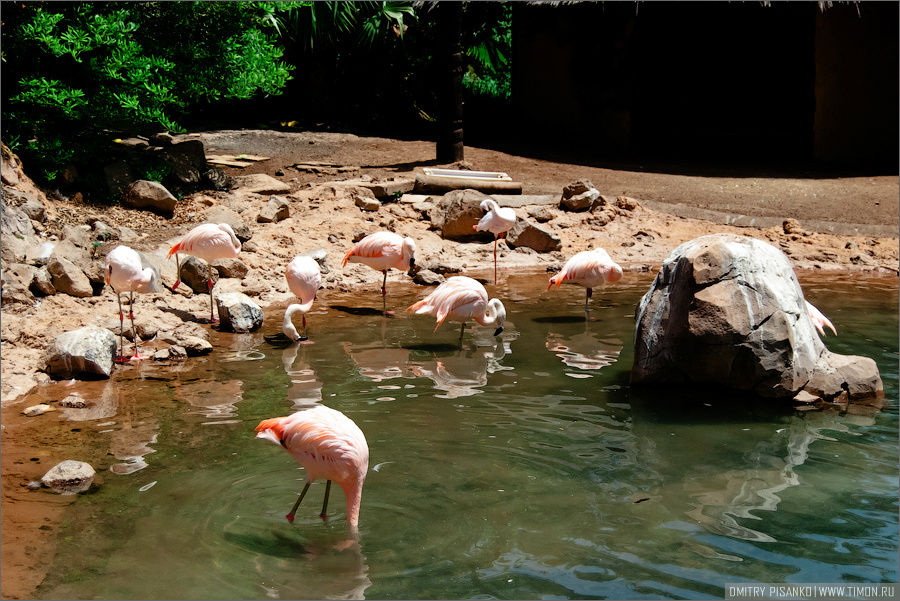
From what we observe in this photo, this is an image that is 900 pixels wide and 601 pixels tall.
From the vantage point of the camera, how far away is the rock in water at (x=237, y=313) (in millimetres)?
7844

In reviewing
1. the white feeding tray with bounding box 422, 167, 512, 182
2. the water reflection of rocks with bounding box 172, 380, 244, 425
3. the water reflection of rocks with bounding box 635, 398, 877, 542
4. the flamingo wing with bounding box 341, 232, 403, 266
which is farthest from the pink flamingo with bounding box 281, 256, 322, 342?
the white feeding tray with bounding box 422, 167, 512, 182

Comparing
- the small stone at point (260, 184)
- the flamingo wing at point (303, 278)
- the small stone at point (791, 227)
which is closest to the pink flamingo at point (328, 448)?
the flamingo wing at point (303, 278)

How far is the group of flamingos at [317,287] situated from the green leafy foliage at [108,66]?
259 centimetres

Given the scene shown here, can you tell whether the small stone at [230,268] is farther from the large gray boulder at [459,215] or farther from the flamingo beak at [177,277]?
the large gray boulder at [459,215]

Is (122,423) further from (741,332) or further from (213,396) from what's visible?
(741,332)

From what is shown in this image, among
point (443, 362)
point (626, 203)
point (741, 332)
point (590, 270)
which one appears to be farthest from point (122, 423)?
point (626, 203)

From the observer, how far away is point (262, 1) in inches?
436

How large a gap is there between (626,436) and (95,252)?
5.79 metres

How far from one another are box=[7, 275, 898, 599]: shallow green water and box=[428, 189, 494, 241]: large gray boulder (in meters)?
3.91

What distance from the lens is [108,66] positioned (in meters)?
9.94

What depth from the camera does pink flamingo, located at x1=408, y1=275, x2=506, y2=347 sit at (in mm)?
7355

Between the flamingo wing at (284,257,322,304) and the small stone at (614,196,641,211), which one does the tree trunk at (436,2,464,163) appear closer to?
the small stone at (614,196,641,211)

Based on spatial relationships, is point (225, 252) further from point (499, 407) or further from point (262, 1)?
point (262, 1)

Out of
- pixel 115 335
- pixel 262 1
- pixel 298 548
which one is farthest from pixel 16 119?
pixel 298 548
